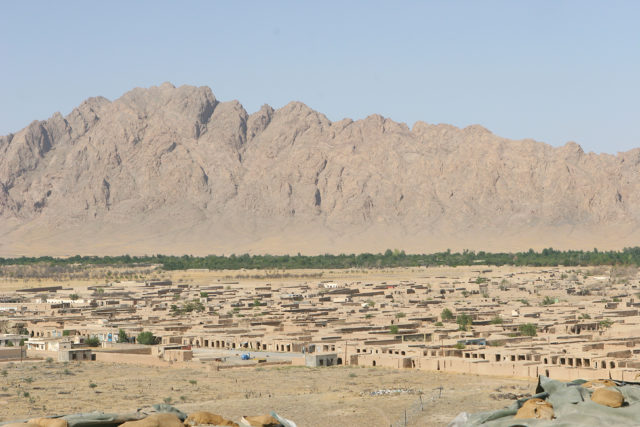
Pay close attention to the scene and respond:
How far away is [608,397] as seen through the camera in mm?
8797

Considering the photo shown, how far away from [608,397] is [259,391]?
3037 centimetres

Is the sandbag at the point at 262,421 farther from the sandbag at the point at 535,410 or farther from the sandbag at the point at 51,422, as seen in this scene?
the sandbag at the point at 535,410

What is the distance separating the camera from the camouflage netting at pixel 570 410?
325 inches

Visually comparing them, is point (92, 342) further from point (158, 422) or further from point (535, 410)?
point (535, 410)

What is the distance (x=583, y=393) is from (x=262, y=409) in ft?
82.9

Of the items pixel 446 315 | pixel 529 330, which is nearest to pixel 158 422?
Answer: pixel 529 330

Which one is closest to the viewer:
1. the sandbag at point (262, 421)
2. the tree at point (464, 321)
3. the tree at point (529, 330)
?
the sandbag at point (262, 421)

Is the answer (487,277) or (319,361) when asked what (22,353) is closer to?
(319,361)

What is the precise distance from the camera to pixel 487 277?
127 meters

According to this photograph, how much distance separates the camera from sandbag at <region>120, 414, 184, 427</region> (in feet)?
28.0

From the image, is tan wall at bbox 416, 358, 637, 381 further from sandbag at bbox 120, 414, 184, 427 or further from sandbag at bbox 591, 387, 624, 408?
sandbag at bbox 120, 414, 184, 427

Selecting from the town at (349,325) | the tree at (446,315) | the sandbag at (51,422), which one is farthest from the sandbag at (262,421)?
the tree at (446,315)

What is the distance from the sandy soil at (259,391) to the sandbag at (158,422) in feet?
72.5

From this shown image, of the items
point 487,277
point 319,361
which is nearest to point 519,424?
point 319,361
